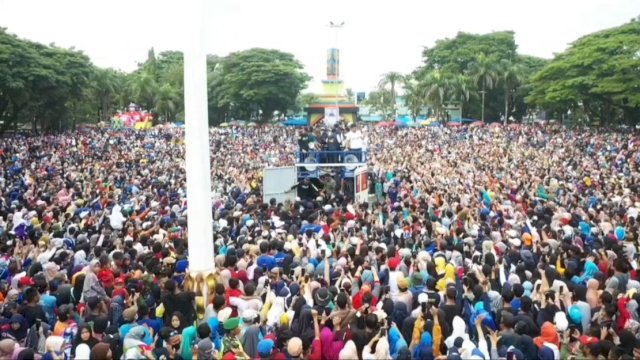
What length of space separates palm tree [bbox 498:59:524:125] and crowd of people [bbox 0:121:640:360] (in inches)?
1383

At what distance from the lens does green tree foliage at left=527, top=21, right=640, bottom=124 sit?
112ft

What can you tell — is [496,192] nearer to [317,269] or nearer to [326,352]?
[317,269]

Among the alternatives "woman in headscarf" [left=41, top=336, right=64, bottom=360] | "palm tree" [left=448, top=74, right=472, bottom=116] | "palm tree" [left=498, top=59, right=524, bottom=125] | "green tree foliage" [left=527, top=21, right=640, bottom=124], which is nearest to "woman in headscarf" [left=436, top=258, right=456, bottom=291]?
"woman in headscarf" [left=41, top=336, right=64, bottom=360]

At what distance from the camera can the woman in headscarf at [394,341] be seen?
562cm

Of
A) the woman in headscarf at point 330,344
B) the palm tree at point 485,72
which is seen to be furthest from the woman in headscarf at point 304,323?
the palm tree at point 485,72

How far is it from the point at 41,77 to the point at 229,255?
105 feet

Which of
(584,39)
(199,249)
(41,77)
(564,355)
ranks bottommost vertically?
(564,355)

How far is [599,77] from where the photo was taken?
3650 cm

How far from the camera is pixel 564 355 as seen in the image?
5.53 meters

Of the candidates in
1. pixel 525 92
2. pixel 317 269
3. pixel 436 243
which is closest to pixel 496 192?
pixel 436 243

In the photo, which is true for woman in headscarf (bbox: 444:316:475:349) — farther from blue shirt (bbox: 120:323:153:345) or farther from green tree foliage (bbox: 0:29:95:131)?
green tree foliage (bbox: 0:29:95:131)

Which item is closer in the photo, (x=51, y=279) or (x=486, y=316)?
(x=486, y=316)

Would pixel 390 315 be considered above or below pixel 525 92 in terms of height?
below

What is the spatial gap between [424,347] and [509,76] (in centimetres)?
4996
